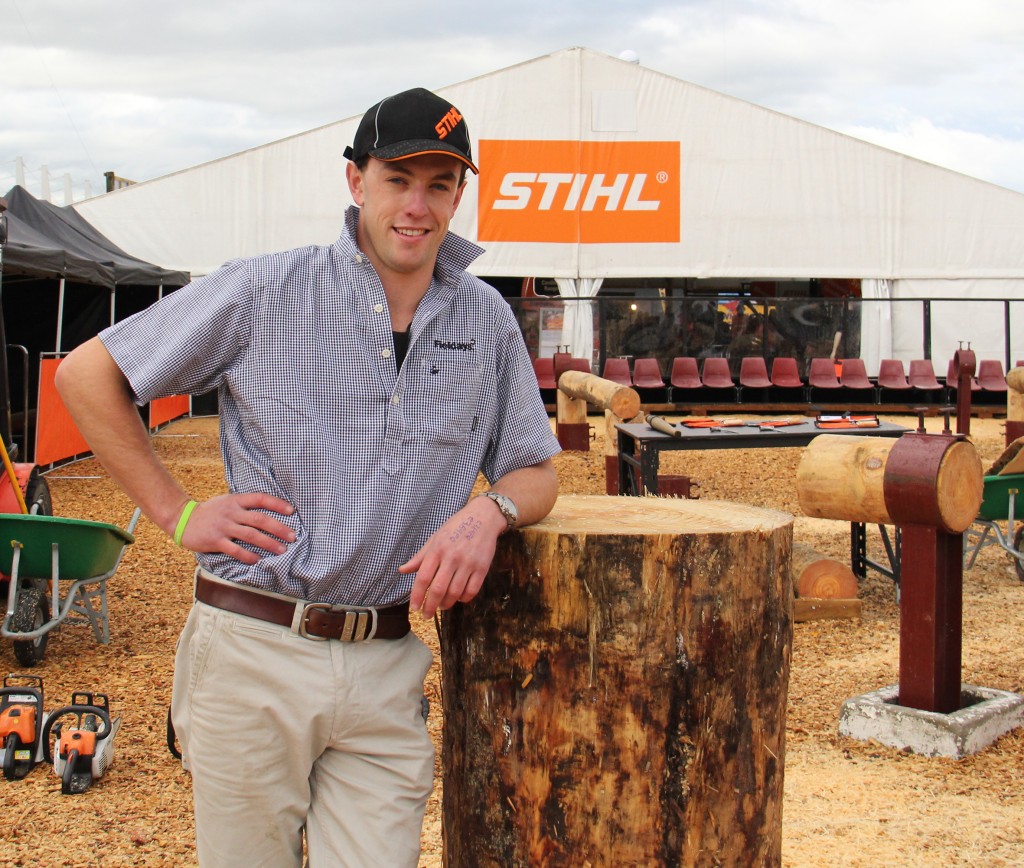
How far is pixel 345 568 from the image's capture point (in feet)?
7.31

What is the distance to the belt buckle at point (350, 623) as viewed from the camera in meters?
2.24

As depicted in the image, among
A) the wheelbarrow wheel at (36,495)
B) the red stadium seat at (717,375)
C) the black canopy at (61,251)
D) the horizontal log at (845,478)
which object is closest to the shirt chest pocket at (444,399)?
the horizontal log at (845,478)

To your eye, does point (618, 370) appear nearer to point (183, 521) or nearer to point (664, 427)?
point (664, 427)

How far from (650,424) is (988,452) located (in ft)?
23.6

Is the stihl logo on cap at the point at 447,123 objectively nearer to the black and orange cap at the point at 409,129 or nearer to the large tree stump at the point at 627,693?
the black and orange cap at the point at 409,129

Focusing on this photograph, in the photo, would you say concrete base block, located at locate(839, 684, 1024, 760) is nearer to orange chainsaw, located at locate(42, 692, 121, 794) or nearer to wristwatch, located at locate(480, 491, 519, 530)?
orange chainsaw, located at locate(42, 692, 121, 794)

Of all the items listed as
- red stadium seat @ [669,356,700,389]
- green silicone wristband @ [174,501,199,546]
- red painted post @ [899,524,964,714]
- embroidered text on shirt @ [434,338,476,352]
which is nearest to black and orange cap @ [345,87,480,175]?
embroidered text on shirt @ [434,338,476,352]

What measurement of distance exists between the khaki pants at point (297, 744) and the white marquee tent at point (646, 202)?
19.3m

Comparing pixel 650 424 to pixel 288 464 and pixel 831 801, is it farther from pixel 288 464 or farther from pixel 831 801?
pixel 288 464

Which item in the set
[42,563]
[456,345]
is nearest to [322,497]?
[456,345]

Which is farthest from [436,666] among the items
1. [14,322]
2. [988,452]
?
[14,322]

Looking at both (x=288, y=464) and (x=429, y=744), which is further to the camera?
(x=429, y=744)

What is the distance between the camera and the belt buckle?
2.24 m

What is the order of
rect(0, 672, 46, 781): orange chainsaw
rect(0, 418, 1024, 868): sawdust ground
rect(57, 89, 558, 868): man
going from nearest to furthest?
rect(57, 89, 558, 868): man, rect(0, 418, 1024, 868): sawdust ground, rect(0, 672, 46, 781): orange chainsaw
